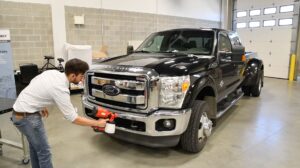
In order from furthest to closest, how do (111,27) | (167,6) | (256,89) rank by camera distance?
1. (167,6)
2. (111,27)
3. (256,89)

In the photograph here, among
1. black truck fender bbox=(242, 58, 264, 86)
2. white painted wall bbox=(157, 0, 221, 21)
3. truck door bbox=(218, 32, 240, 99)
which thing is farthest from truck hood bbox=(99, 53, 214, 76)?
white painted wall bbox=(157, 0, 221, 21)

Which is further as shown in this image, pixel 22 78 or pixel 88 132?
pixel 22 78

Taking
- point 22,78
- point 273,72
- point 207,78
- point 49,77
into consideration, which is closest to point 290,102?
point 207,78

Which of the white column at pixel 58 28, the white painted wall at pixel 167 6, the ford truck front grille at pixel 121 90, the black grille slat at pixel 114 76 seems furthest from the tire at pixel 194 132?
the white painted wall at pixel 167 6

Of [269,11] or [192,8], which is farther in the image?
[192,8]

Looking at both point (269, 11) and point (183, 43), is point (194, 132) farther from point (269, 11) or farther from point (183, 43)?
point (269, 11)

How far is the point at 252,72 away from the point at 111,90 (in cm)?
396

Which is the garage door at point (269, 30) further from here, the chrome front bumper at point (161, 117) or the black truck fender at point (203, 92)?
the chrome front bumper at point (161, 117)

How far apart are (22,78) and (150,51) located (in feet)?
10.5

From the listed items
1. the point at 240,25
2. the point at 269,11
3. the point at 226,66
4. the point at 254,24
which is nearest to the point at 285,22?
the point at 269,11

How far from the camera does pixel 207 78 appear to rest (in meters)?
3.10

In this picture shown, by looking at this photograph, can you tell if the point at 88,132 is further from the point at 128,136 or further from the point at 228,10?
the point at 228,10

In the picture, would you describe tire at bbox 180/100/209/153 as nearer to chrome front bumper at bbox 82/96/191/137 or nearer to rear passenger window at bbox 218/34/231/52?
chrome front bumper at bbox 82/96/191/137

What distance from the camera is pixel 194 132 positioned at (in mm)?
2838
